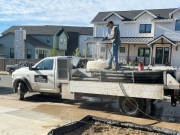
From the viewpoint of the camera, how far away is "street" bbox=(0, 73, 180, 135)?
539 cm

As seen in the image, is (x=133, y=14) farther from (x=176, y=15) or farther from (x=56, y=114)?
(x=56, y=114)

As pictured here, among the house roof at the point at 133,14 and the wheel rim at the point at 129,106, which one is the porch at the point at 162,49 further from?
the wheel rim at the point at 129,106

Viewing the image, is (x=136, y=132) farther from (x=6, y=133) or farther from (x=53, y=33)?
(x=53, y=33)

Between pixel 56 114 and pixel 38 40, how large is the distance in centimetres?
3562

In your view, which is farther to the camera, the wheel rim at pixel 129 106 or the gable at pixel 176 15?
the gable at pixel 176 15

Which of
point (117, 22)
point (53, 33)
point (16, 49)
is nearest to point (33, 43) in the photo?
point (16, 49)

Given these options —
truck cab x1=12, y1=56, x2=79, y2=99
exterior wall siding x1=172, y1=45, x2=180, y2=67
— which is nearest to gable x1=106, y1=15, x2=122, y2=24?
exterior wall siding x1=172, y1=45, x2=180, y2=67

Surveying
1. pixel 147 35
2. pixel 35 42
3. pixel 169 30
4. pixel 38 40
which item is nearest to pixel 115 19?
pixel 147 35

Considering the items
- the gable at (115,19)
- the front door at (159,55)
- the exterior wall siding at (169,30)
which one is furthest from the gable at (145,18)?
the front door at (159,55)

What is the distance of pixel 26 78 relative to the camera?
8.85 metres

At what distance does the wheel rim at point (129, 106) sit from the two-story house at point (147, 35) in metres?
15.3

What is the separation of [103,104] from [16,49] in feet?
102

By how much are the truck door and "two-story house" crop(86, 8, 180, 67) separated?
13.7m

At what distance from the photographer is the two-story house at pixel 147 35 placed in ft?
→ 75.8
